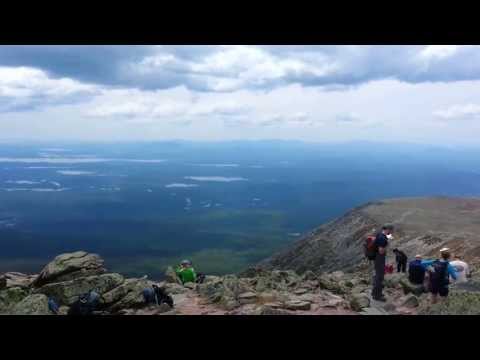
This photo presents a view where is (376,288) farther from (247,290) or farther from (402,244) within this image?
(402,244)

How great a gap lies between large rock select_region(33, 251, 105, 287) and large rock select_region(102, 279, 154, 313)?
11.4 feet

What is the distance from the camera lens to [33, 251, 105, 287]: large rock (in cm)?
2138

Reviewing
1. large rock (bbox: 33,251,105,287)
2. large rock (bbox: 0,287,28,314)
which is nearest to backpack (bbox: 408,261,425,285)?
large rock (bbox: 33,251,105,287)

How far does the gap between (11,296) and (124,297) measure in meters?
5.39

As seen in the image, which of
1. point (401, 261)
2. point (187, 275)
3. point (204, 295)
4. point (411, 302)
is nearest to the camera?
point (411, 302)

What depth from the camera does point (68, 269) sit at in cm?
2155

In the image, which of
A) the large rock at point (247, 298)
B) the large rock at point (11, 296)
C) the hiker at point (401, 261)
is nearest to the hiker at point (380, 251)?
the large rock at point (247, 298)

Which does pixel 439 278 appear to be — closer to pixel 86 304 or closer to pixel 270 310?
pixel 270 310

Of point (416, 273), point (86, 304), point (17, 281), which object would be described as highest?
point (416, 273)

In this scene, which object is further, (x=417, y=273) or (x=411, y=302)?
(x=417, y=273)

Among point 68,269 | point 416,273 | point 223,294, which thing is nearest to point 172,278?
point 68,269
